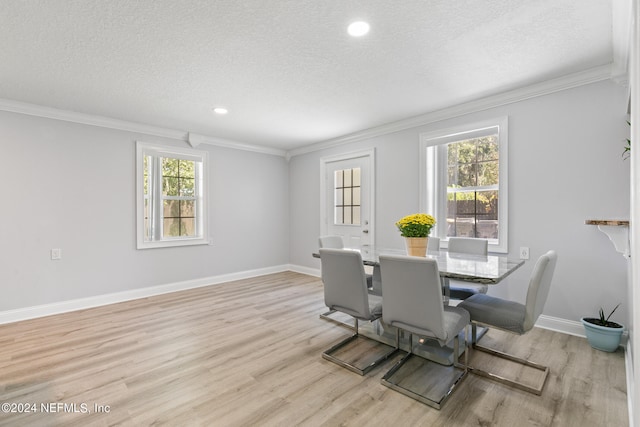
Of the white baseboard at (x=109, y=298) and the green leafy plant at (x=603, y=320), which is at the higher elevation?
the green leafy plant at (x=603, y=320)

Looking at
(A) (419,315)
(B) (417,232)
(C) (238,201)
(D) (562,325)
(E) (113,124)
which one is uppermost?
(E) (113,124)

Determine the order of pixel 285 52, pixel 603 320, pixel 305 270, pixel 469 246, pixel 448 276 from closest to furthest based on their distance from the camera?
pixel 448 276
pixel 285 52
pixel 603 320
pixel 469 246
pixel 305 270

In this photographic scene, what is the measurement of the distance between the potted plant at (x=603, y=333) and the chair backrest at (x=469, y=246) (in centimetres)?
99

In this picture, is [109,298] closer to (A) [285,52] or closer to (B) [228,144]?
(B) [228,144]

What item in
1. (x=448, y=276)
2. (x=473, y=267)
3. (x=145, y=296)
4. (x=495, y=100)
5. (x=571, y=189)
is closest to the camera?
(x=448, y=276)

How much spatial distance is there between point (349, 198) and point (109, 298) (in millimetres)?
3741

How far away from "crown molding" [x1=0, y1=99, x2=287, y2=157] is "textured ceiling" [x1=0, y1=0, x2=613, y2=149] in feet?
0.46

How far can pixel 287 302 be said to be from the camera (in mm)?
3967

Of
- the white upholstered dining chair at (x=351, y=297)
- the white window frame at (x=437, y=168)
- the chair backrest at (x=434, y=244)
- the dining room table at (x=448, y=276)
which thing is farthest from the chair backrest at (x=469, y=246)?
the white upholstered dining chair at (x=351, y=297)

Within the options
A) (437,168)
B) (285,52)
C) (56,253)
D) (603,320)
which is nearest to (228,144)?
(56,253)

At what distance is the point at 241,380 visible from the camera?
2.17 m

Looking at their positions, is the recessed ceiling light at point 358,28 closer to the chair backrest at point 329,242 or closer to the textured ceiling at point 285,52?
the textured ceiling at point 285,52

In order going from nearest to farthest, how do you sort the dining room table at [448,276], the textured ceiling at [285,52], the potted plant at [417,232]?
1. the textured ceiling at [285,52]
2. the dining room table at [448,276]
3. the potted plant at [417,232]

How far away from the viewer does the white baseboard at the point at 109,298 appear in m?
3.43
